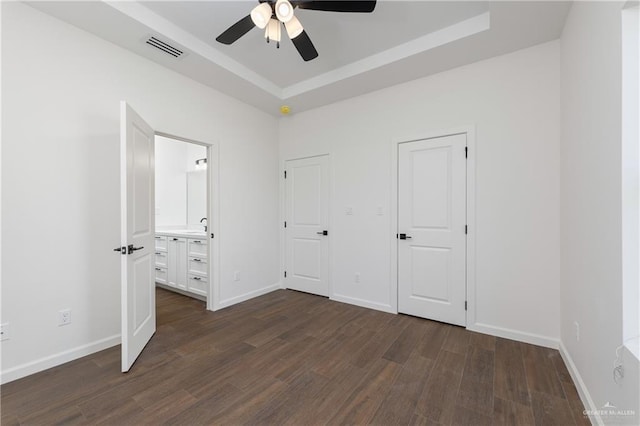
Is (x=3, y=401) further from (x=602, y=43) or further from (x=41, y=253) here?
(x=602, y=43)

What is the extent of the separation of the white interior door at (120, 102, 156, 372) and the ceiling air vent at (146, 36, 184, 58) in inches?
29.6

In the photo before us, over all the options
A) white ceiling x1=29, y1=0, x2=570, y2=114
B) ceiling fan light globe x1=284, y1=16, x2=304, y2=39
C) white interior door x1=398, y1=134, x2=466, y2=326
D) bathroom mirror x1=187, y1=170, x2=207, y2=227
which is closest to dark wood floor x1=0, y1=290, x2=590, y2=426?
white interior door x1=398, y1=134, x2=466, y2=326

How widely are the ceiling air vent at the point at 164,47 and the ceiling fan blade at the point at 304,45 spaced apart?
1267mm

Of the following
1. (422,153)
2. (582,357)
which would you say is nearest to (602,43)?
(422,153)

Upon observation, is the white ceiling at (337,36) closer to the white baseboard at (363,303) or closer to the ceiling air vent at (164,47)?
the ceiling air vent at (164,47)

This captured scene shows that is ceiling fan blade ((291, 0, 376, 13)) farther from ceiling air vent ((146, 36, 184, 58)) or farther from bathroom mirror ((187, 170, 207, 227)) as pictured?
bathroom mirror ((187, 170, 207, 227))

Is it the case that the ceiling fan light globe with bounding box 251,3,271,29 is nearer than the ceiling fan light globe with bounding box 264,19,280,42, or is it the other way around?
the ceiling fan light globe with bounding box 251,3,271,29

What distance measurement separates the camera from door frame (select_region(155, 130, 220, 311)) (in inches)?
133

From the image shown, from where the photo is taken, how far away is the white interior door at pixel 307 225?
3889 mm

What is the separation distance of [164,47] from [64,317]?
99.3 inches

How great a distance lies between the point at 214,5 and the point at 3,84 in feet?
5.37

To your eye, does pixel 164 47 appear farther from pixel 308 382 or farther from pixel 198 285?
pixel 308 382

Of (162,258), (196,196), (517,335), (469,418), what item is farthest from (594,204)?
(196,196)

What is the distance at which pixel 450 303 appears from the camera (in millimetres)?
2904
